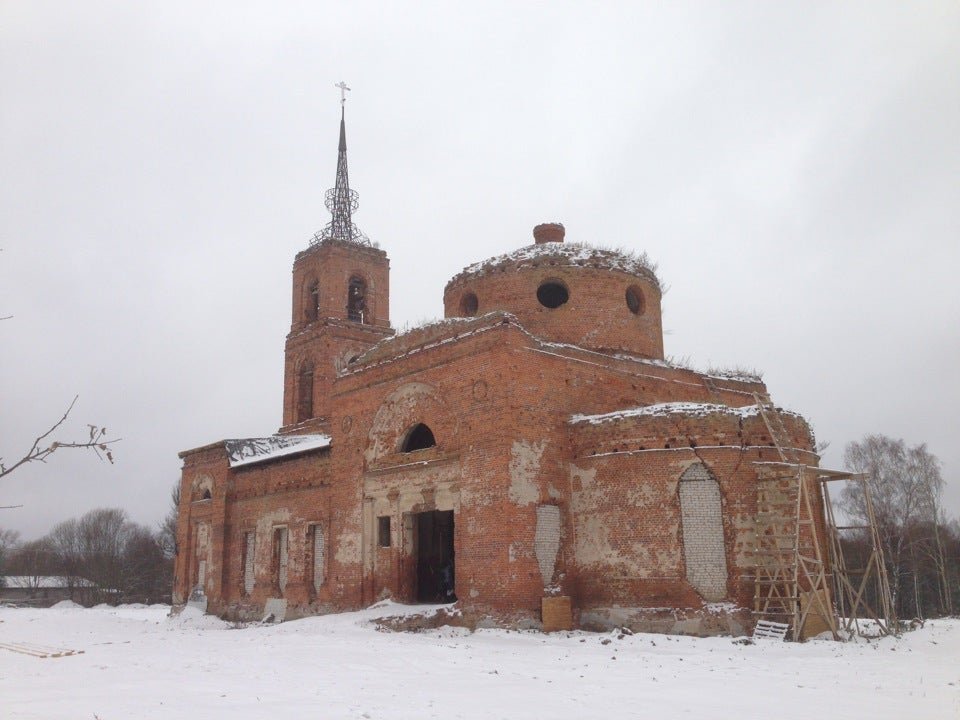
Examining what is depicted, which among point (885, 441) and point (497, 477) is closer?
point (497, 477)

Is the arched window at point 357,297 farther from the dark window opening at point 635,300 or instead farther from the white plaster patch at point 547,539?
the white plaster patch at point 547,539

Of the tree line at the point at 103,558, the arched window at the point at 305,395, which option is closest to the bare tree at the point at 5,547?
the tree line at the point at 103,558

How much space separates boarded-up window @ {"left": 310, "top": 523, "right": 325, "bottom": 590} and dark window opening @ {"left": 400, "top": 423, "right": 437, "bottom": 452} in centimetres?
438

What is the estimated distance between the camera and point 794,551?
44.9 ft

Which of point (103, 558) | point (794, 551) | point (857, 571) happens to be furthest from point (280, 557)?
point (103, 558)

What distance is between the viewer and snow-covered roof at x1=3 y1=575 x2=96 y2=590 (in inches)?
2473

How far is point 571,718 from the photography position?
7.56 meters

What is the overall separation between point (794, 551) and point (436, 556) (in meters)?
9.49

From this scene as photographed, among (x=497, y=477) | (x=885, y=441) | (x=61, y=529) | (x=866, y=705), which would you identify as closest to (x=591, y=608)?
(x=497, y=477)

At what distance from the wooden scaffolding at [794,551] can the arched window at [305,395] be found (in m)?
21.1

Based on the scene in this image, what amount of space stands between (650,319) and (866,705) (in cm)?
1297

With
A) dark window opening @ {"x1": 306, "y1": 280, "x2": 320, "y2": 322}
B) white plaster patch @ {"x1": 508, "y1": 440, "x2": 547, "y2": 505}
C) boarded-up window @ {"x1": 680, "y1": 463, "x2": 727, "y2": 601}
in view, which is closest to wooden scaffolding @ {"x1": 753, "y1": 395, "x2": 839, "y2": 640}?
boarded-up window @ {"x1": 680, "y1": 463, "x2": 727, "y2": 601}

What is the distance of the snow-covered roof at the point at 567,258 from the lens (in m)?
19.7

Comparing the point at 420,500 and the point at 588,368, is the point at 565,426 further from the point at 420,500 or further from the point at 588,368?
the point at 420,500
